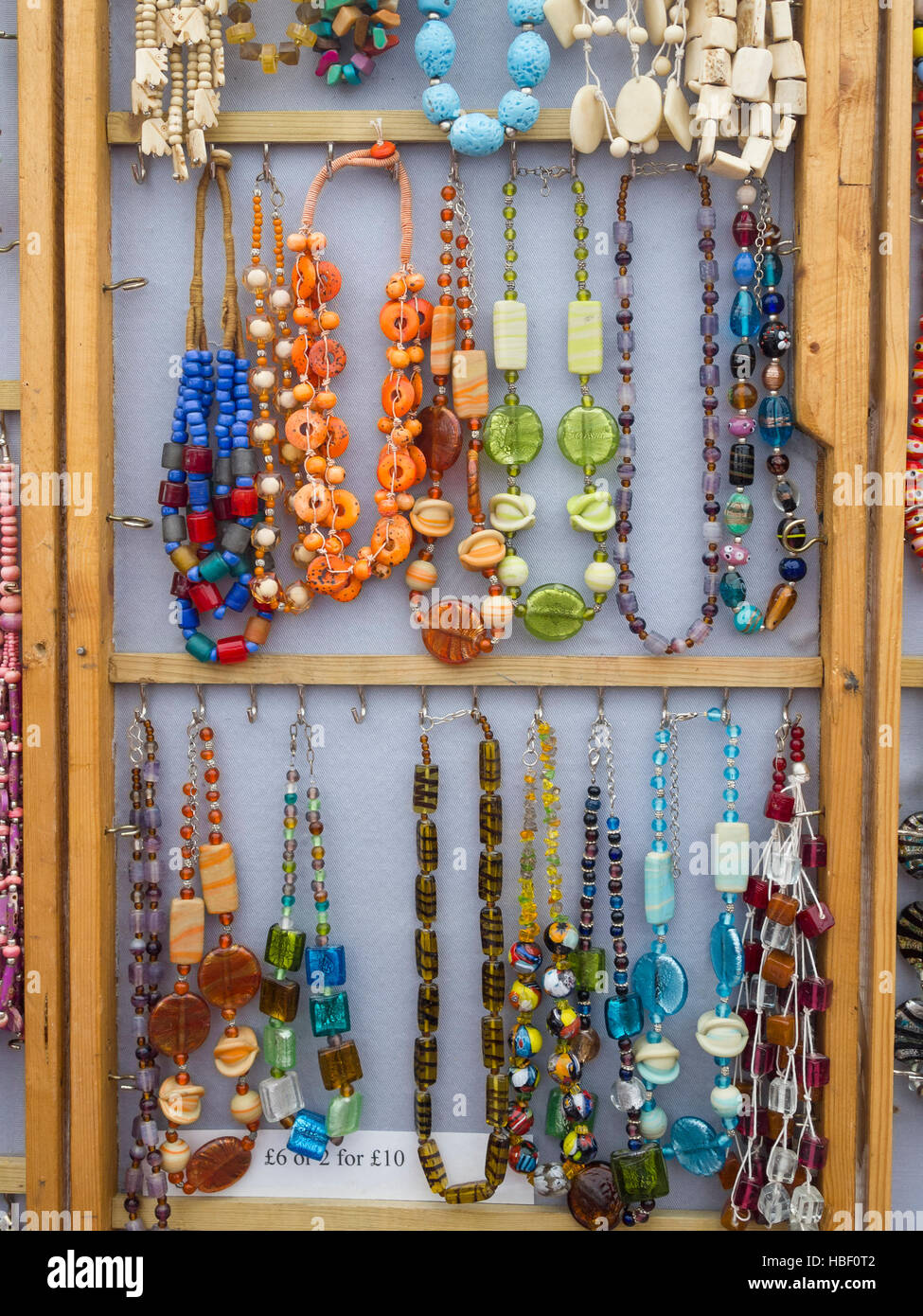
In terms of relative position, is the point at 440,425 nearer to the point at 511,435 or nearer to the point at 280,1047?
the point at 511,435

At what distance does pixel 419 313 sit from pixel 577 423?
242 mm

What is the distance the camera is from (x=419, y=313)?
1220mm

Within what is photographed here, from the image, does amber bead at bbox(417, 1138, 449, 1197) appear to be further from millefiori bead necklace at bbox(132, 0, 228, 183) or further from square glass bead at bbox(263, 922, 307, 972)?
millefiori bead necklace at bbox(132, 0, 228, 183)

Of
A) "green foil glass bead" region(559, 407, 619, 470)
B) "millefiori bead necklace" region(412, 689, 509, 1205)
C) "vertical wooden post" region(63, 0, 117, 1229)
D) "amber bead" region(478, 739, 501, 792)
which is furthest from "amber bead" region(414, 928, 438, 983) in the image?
"green foil glass bead" region(559, 407, 619, 470)

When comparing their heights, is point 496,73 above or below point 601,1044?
above

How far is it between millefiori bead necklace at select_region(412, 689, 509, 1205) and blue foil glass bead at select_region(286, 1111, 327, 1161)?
130 millimetres

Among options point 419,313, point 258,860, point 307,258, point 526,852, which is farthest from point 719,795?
point 307,258

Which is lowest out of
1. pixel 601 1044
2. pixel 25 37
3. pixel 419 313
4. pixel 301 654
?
pixel 601 1044

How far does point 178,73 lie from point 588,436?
0.67m

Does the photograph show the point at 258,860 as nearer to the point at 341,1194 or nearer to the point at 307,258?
the point at 341,1194

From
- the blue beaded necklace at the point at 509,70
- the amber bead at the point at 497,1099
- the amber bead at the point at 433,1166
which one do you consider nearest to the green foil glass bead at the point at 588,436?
the blue beaded necklace at the point at 509,70

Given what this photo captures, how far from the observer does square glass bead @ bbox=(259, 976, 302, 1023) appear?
1.25 meters

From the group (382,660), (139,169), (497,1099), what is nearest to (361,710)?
(382,660)

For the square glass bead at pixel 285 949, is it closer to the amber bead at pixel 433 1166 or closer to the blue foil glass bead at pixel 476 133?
the amber bead at pixel 433 1166
